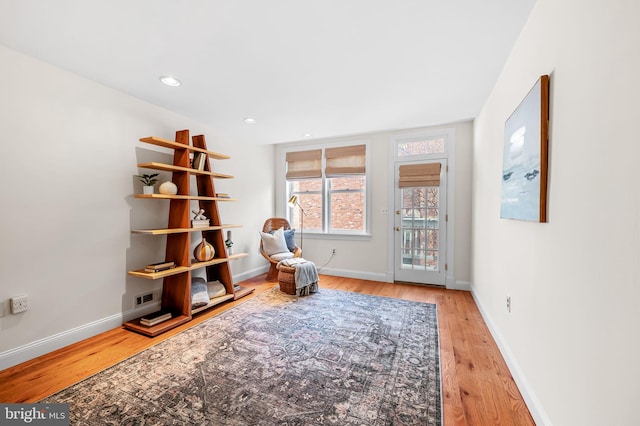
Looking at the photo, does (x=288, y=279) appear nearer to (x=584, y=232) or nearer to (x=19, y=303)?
(x=19, y=303)

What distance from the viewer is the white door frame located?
384 cm

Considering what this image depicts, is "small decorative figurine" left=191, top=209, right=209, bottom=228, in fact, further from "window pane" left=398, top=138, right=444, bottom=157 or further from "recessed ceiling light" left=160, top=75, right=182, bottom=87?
"window pane" left=398, top=138, right=444, bottom=157

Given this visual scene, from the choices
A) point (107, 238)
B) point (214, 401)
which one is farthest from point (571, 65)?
point (107, 238)

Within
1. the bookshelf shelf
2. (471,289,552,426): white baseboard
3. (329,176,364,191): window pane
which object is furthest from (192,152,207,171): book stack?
(471,289,552,426): white baseboard

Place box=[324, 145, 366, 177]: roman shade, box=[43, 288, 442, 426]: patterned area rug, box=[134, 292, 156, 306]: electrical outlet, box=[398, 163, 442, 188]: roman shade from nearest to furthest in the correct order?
box=[43, 288, 442, 426]: patterned area rug → box=[134, 292, 156, 306]: electrical outlet → box=[398, 163, 442, 188]: roman shade → box=[324, 145, 366, 177]: roman shade

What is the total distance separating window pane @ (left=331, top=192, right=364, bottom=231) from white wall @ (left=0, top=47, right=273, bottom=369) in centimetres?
266

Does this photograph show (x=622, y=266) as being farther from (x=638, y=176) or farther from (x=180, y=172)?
(x=180, y=172)

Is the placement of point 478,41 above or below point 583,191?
above

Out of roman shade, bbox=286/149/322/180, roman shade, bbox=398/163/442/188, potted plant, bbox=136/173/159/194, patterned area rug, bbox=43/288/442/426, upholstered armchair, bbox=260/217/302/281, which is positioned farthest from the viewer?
roman shade, bbox=286/149/322/180

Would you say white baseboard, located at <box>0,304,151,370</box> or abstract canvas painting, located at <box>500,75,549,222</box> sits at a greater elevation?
abstract canvas painting, located at <box>500,75,549,222</box>

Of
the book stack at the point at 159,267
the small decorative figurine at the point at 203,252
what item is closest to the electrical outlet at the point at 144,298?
the book stack at the point at 159,267

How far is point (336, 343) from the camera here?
2.35 m

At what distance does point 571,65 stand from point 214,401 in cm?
259

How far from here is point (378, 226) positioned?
432 centimetres
